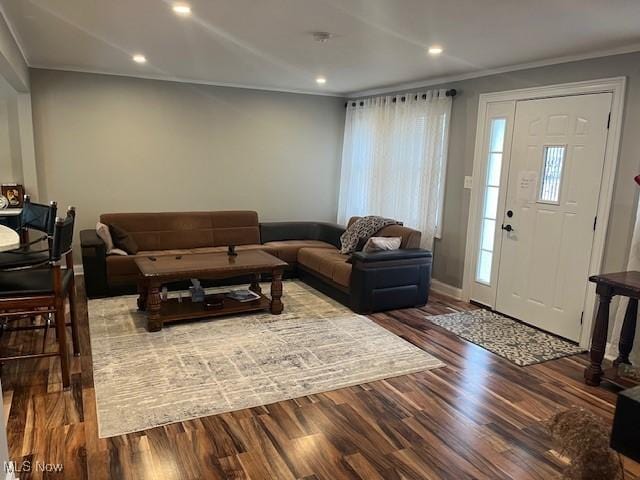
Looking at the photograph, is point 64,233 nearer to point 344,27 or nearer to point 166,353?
point 166,353

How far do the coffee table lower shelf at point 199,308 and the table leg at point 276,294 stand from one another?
80mm

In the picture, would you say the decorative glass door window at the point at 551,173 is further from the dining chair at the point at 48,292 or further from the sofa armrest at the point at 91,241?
the sofa armrest at the point at 91,241

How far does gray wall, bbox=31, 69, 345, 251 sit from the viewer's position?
529 centimetres

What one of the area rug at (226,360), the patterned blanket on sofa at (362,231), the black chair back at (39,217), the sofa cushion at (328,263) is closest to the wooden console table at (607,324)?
the area rug at (226,360)

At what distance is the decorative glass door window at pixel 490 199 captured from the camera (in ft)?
15.0

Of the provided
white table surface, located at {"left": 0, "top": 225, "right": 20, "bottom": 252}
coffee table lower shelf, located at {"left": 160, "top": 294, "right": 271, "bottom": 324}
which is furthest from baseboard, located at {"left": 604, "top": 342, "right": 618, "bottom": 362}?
white table surface, located at {"left": 0, "top": 225, "right": 20, "bottom": 252}

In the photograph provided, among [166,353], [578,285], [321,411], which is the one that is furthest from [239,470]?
[578,285]

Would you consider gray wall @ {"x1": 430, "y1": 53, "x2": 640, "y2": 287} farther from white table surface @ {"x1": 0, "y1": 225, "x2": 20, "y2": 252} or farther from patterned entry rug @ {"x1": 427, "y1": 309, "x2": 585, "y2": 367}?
white table surface @ {"x1": 0, "y1": 225, "x2": 20, "y2": 252}

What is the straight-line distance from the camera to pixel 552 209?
4.07 metres

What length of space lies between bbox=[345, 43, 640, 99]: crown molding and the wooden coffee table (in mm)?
2661

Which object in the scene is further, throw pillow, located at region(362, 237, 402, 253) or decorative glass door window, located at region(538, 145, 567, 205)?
throw pillow, located at region(362, 237, 402, 253)

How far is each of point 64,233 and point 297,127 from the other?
13.6ft

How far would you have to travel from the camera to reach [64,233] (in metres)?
2.83

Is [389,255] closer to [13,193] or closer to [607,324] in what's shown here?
[607,324]
